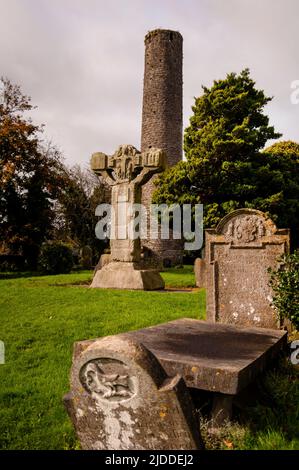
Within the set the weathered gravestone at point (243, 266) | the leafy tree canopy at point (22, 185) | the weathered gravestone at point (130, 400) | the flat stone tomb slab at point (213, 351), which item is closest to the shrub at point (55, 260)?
the leafy tree canopy at point (22, 185)

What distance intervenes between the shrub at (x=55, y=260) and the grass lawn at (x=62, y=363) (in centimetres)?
896

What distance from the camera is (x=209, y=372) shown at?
9.73 feet

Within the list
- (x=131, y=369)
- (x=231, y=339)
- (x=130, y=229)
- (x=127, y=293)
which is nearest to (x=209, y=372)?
(x=131, y=369)

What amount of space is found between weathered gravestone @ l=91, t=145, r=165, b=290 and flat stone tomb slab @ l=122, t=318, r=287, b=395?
5.78 metres

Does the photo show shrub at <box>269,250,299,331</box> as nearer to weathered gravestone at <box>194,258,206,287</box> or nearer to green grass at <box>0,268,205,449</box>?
green grass at <box>0,268,205,449</box>

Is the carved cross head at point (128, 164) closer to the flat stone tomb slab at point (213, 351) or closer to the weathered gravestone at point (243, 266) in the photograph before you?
the weathered gravestone at point (243, 266)

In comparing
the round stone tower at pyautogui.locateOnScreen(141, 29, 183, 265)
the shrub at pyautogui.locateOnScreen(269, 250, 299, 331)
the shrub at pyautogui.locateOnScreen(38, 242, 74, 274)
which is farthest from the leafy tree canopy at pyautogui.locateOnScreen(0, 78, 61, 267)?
the shrub at pyautogui.locateOnScreen(269, 250, 299, 331)

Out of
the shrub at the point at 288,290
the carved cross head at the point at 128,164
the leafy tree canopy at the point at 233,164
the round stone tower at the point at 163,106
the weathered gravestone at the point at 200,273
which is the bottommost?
the weathered gravestone at the point at 200,273

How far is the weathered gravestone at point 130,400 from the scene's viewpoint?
2221 millimetres

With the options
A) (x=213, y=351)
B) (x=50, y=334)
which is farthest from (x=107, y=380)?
(x=50, y=334)

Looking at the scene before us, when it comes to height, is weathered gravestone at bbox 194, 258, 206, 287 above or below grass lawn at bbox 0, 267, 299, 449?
above

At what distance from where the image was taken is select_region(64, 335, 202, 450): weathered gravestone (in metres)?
2.22
